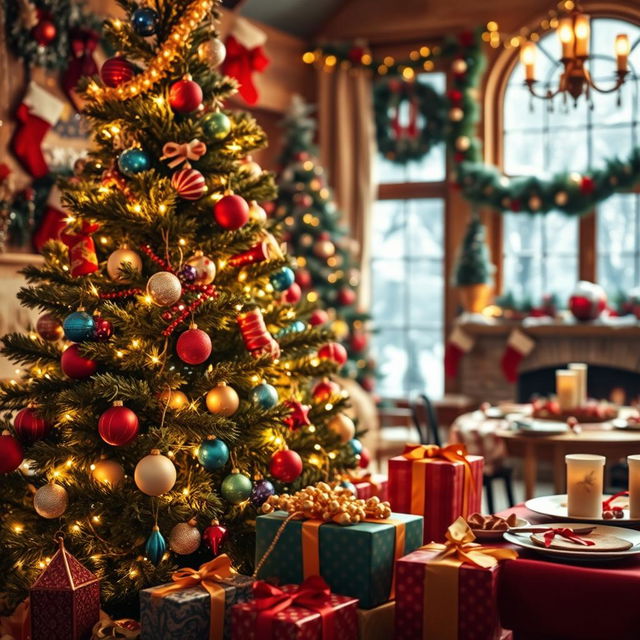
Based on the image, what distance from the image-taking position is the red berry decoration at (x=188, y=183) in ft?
9.66

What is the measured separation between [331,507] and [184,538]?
53 cm

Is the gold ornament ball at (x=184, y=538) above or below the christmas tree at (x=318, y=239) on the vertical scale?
below

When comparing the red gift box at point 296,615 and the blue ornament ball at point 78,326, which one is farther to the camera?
the blue ornament ball at point 78,326

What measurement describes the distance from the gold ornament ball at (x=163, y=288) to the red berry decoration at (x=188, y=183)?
271 millimetres

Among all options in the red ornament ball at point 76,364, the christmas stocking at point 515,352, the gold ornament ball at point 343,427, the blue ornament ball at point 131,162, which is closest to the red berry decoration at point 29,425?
the red ornament ball at point 76,364

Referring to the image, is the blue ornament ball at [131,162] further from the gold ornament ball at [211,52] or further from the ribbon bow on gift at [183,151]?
the gold ornament ball at [211,52]

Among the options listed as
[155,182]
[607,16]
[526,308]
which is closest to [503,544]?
[155,182]

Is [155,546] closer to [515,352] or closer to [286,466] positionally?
[286,466]

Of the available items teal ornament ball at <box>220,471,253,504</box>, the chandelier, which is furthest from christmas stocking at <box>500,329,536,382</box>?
teal ornament ball at <box>220,471,253,504</box>

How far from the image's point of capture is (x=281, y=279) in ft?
10.6

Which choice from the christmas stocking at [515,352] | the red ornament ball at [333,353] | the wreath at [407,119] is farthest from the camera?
the wreath at [407,119]

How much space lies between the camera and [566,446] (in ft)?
13.3

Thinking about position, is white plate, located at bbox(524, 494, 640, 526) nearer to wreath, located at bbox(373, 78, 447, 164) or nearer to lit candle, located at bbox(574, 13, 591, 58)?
lit candle, located at bbox(574, 13, 591, 58)

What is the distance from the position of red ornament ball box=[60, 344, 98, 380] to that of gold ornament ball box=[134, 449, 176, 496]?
33 centimetres
